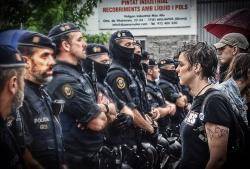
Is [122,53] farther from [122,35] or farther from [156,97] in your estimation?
[156,97]

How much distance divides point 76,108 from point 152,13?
1356mm

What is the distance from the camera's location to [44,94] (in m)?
3.38

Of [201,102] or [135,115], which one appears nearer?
[201,102]

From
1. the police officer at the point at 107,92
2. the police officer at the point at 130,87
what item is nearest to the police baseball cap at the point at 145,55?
the police officer at the point at 130,87

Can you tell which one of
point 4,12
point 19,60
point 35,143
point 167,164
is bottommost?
point 167,164

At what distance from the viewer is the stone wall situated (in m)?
4.61

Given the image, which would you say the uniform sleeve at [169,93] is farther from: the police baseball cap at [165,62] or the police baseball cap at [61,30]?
the police baseball cap at [61,30]

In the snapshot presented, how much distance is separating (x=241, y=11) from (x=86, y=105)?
91.7 inches

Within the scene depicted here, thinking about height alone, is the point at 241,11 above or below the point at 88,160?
above

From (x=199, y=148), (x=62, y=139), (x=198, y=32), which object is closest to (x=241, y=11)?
(x=198, y=32)

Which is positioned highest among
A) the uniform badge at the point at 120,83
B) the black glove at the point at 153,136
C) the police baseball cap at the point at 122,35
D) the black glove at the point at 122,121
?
the police baseball cap at the point at 122,35

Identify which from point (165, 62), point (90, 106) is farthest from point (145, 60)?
point (90, 106)

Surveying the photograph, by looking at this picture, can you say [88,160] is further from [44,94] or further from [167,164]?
[167,164]

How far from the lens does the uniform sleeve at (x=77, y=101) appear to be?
3.58 m
